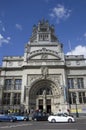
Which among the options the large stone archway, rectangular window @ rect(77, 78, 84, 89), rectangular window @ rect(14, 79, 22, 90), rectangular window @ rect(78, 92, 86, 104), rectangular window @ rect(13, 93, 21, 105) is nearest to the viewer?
rectangular window @ rect(78, 92, 86, 104)

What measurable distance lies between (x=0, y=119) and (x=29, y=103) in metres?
14.3

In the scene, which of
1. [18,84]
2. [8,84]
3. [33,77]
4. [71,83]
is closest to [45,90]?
[33,77]

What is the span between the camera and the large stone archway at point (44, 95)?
36906mm

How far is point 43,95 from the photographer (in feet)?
123

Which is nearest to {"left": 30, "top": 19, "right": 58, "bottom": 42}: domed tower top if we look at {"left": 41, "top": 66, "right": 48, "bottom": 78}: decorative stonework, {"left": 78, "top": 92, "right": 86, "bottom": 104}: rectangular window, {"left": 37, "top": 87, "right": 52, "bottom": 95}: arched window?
{"left": 41, "top": 66, "right": 48, "bottom": 78}: decorative stonework

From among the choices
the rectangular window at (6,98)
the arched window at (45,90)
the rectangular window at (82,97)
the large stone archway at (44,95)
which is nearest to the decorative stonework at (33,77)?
the large stone archway at (44,95)

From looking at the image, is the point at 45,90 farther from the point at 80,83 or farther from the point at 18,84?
the point at 80,83

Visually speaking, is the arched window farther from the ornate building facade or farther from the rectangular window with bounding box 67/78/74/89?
→ the rectangular window with bounding box 67/78/74/89

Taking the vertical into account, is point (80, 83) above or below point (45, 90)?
above

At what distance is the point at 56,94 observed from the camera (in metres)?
37.2

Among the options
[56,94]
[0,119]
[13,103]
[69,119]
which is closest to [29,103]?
[13,103]

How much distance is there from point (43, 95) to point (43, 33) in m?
21.2

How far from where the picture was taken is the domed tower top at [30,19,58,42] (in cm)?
4769

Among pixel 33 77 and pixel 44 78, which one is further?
pixel 33 77
